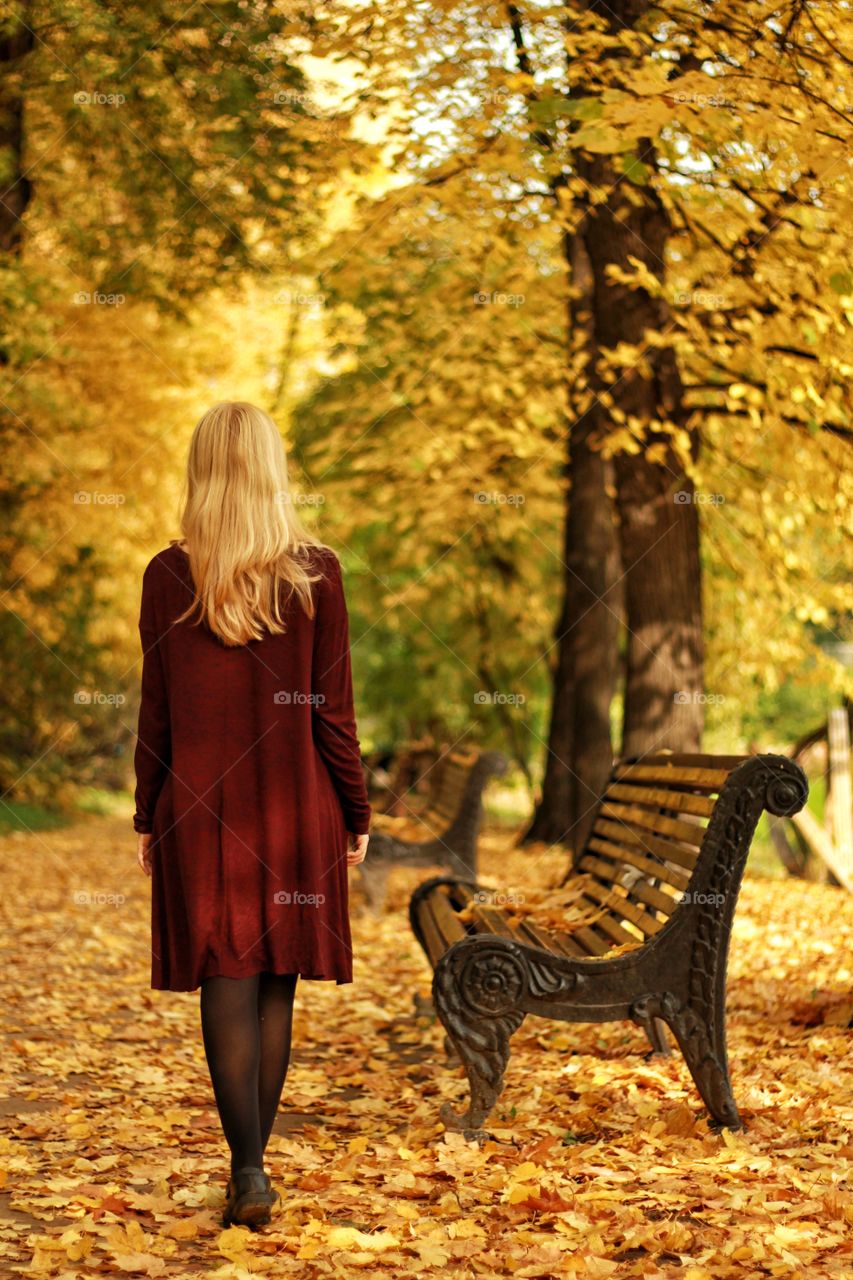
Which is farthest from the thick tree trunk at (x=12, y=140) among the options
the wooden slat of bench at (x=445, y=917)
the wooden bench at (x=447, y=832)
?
the wooden slat of bench at (x=445, y=917)

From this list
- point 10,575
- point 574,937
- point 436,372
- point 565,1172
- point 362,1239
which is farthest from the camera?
point 10,575

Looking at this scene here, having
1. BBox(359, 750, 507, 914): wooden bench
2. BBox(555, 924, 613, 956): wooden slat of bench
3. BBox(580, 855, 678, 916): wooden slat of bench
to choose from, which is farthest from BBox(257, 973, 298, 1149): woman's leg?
BBox(359, 750, 507, 914): wooden bench

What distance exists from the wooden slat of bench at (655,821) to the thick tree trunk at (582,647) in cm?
705

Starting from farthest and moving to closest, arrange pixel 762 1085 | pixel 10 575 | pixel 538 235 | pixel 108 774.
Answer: pixel 108 774
pixel 10 575
pixel 538 235
pixel 762 1085

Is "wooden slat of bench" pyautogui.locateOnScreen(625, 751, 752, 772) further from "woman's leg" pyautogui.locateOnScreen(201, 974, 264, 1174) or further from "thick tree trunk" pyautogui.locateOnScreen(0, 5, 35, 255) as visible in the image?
"thick tree trunk" pyautogui.locateOnScreen(0, 5, 35, 255)

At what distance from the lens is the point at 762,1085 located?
15.8ft

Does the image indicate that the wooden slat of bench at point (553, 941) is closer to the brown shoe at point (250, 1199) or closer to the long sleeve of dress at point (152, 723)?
the brown shoe at point (250, 1199)

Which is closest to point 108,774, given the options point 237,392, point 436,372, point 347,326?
point 237,392

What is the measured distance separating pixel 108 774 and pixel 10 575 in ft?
42.4

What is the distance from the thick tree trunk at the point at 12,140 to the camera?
12.4 meters

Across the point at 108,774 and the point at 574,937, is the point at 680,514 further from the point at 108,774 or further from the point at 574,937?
the point at 108,774

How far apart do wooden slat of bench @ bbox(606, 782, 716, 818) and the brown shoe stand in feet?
5.66

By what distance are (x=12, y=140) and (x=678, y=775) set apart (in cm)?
1096

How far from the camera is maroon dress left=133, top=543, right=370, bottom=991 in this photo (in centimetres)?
374
